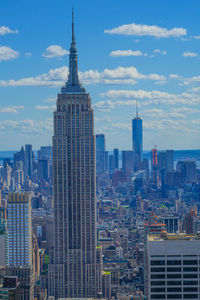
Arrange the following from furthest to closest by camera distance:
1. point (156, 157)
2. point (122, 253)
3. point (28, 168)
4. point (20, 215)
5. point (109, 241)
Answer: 1. point (156, 157)
2. point (28, 168)
3. point (109, 241)
4. point (122, 253)
5. point (20, 215)

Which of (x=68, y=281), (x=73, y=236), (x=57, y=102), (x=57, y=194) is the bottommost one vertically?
(x=68, y=281)

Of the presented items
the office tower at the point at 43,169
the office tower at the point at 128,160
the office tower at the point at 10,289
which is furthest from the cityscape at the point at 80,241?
the office tower at the point at 128,160

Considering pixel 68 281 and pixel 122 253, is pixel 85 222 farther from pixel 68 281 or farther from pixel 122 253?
pixel 122 253

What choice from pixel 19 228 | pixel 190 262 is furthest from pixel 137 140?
pixel 190 262

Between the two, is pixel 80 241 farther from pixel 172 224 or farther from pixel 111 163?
pixel 111 163

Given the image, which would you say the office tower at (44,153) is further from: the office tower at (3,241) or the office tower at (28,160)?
the office tower at (3,241)

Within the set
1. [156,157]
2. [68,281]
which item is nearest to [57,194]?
[68,281]
